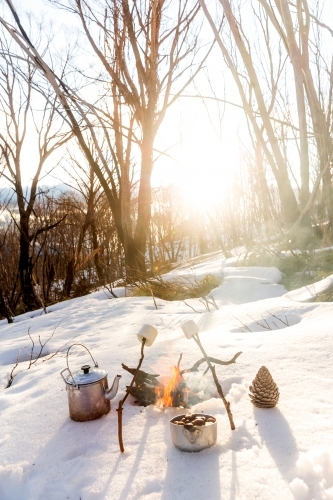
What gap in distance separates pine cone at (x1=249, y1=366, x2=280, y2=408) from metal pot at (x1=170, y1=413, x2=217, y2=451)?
226mm

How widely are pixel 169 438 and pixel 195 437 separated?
15cm

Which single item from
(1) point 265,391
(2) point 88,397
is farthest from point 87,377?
(1) point 265,391

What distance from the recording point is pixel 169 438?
1162mm

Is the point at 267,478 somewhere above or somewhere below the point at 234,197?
below

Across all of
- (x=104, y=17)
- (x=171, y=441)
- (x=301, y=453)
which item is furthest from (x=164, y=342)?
(x=104, y=17)

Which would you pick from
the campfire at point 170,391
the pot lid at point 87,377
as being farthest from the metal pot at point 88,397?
the campfire at point 170,391

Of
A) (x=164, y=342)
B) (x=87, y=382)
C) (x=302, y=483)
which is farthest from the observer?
(x=164, y=342)

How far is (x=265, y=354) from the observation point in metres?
1.64

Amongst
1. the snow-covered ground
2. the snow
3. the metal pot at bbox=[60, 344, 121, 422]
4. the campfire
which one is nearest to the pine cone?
the snow-covered ground

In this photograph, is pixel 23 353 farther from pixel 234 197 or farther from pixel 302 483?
pixel 234 197

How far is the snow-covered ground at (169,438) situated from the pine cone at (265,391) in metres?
0.03

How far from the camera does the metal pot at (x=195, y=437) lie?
1.05 metres

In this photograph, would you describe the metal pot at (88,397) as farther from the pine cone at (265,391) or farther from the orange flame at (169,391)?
the pine cone at (265,391)

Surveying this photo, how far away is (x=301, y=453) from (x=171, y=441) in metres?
0.39
